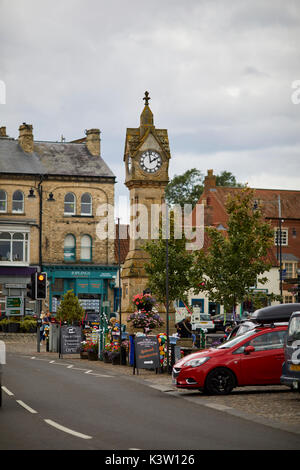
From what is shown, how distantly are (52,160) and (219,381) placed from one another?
45.6 m

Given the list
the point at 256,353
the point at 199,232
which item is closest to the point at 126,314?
the point at 256,353

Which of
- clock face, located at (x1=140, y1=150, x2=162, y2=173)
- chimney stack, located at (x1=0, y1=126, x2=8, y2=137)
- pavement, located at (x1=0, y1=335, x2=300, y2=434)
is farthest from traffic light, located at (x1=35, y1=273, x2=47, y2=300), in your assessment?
chimney stack, located at (x1=0, y1=126, x2=8, y2=137)

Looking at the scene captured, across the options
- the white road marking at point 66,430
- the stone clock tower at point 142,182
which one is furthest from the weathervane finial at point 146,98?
the white road marking at point 66,430

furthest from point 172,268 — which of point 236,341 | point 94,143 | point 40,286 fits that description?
point 236,341

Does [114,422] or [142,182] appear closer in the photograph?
[114,422]

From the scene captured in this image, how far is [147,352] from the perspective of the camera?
82.1ft

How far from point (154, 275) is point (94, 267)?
737 inches

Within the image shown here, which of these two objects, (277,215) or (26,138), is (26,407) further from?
(277,215)

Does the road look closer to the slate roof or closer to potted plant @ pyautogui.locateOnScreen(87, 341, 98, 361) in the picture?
potted plant @ pyautogui.locateOnScreen(87, 341, 98, 361)

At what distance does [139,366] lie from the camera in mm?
24859

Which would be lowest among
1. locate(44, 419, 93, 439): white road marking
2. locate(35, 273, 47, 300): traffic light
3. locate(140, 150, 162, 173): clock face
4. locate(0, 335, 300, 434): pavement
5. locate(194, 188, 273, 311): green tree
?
locate(0, 335, 300, 434): pavement

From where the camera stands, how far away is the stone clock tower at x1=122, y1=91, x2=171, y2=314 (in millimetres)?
38000

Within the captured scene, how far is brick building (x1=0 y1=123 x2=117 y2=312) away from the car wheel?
1628 inches

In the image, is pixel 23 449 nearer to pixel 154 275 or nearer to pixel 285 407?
pixel 285 407
